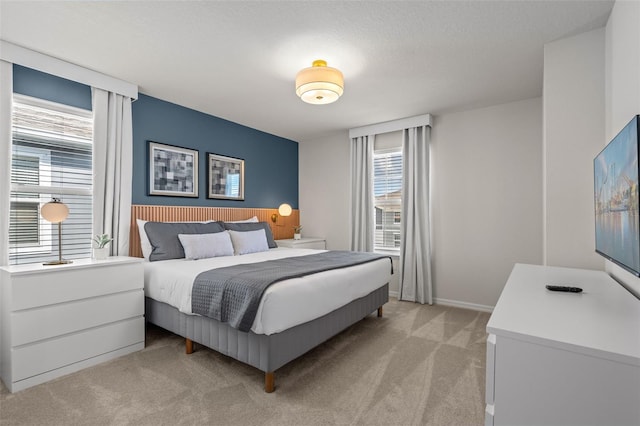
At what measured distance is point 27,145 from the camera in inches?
104

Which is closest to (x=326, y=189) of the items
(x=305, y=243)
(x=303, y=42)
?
(x=305, y=243)

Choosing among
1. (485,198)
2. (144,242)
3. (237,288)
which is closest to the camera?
(237,288)

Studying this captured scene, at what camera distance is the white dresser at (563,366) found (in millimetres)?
850

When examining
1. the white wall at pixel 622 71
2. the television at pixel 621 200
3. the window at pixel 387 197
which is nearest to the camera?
the television at pixel 621 200

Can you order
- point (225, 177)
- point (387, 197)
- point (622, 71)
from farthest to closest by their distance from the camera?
point (387, 197) → point (225, 177) → point (622, 71)

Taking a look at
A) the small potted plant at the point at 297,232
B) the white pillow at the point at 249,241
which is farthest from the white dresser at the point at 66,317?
the small potted plant at the point at 297,232

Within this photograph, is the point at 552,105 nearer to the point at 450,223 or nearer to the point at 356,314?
the point at 450,223

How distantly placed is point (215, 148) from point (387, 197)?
2.58 m

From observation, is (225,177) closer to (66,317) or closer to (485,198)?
(66,317)

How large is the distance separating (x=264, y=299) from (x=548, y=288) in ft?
5.17

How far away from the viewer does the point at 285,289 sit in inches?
81.1

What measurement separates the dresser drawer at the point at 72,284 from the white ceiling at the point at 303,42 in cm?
177

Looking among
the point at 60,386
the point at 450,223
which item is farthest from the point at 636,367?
the point at 450,223

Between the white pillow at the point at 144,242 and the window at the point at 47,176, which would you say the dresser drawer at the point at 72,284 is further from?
the window at the point at 47,176
